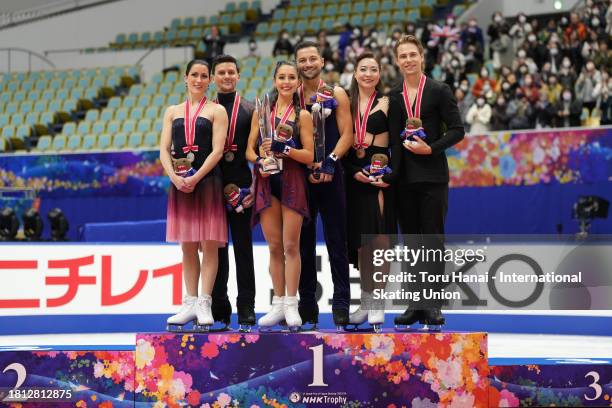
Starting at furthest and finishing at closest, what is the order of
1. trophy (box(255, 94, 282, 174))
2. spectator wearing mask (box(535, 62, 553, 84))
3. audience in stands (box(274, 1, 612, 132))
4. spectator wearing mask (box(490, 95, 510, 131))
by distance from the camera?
spectator wearing mask (box(535, 62, 553, 84)) → spectator wearing mask (box(490, 95, 510, 131)) → audience in stands (box(274, 1, 612, 132)) → trophy (box(255, 94, 282, 174))

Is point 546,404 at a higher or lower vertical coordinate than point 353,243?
lower

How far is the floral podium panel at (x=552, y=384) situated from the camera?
5590 millimetres

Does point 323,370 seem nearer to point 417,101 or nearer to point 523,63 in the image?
point 417,101

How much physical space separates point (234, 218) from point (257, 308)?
322 centimetres

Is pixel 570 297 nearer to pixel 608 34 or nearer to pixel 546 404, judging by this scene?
pixel 546 404

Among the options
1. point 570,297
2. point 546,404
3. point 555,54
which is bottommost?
point 546,404

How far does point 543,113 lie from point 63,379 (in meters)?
9.22

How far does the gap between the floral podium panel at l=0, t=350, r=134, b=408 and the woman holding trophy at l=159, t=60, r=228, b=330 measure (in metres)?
0.45

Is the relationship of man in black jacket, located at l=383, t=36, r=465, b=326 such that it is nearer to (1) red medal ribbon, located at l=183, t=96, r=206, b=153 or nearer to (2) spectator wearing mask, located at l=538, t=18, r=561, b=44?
(1) red medal ribbon, located at l=183, t=96, r=206, b=153

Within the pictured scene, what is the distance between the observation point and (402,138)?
562 centimetres

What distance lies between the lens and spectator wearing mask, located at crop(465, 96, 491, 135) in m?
13.5

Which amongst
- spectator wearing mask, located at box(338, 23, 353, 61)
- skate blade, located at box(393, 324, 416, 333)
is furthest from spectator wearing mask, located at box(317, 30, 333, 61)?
skate blade, located at box(393, 324, 416, 333)

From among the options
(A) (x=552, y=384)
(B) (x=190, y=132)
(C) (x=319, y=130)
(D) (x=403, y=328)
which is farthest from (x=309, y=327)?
(A) (x=552, y=384)

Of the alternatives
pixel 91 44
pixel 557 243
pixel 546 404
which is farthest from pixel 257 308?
pixel 91 44
